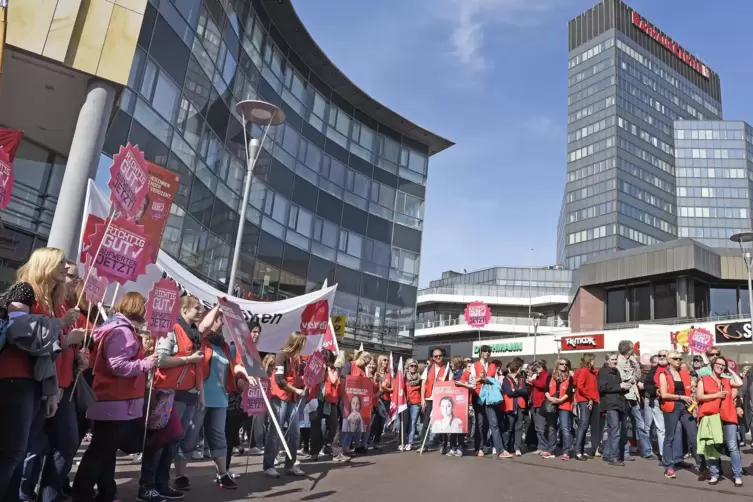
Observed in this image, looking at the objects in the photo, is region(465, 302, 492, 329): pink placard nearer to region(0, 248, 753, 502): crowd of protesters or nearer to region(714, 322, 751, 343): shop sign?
region(714, 322, 751, 343): shop sign

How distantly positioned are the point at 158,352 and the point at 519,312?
270ft

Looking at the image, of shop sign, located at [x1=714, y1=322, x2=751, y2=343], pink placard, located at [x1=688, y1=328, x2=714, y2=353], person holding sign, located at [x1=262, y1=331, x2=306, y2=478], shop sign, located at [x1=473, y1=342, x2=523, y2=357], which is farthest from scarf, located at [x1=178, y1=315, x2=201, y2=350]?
shop sign, located at [x1=473, y1=342, x2=523, y2=357]

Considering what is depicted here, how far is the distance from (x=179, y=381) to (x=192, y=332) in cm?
49

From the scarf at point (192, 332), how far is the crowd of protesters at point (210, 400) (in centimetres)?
3

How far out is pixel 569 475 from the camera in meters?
8.95

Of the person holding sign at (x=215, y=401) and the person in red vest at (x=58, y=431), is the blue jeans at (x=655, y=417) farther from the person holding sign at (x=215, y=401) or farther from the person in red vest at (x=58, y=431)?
the person in red vest at (x=58, y=431)

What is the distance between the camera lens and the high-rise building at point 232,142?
10.0 m

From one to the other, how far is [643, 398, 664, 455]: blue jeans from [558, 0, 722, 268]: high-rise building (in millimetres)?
90067

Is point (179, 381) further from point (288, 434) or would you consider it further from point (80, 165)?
point (80, 165)

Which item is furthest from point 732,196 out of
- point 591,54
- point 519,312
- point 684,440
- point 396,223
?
point 684,440

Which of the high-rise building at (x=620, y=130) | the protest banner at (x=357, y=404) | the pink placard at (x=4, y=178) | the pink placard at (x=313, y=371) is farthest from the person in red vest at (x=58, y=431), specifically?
the high-rise building at (x=620, y=130)

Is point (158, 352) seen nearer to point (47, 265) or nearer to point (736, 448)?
point (47, 265)

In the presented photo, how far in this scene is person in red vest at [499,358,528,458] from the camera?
11.3 metres

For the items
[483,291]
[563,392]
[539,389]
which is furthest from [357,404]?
[483,291]
